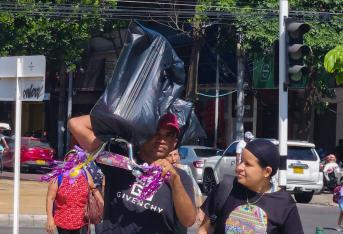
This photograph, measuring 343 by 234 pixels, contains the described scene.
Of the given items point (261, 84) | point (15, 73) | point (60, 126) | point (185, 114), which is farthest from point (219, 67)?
point (185, 114)

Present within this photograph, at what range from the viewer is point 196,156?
28453 mm

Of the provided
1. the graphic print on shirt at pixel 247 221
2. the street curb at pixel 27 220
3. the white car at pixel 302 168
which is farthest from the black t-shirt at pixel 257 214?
the white car at pixel 302 168

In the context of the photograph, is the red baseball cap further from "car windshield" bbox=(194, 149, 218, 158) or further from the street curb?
"car windshield" bbox=(194, 149, 218, 158)

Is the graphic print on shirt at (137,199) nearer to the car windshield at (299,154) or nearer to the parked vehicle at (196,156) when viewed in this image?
the car windshield at (299,154)

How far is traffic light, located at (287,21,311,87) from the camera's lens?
45.5 ft

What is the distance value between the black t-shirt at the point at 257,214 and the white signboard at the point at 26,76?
5.42m

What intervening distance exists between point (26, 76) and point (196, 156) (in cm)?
1842

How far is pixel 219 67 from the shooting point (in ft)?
118

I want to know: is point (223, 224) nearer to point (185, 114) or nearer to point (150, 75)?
point (185, 114)

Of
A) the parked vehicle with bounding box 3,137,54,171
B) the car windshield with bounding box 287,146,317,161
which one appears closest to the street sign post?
the car windshield with bounding box 287,146,317,161

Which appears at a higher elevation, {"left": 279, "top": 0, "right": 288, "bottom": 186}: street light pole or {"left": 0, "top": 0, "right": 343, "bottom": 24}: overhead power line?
{"left": 0, "top": 0, "right": 343, "bottom": 24}: overhead power line

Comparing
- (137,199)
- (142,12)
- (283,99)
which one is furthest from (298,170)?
(137,199)

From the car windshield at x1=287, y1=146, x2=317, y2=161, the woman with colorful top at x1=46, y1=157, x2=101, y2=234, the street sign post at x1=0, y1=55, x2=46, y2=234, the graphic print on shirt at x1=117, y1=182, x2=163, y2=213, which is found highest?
the street sign post at x1=0, y1=55, x2=46, y2=234

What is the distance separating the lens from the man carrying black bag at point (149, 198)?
15.7 ft
